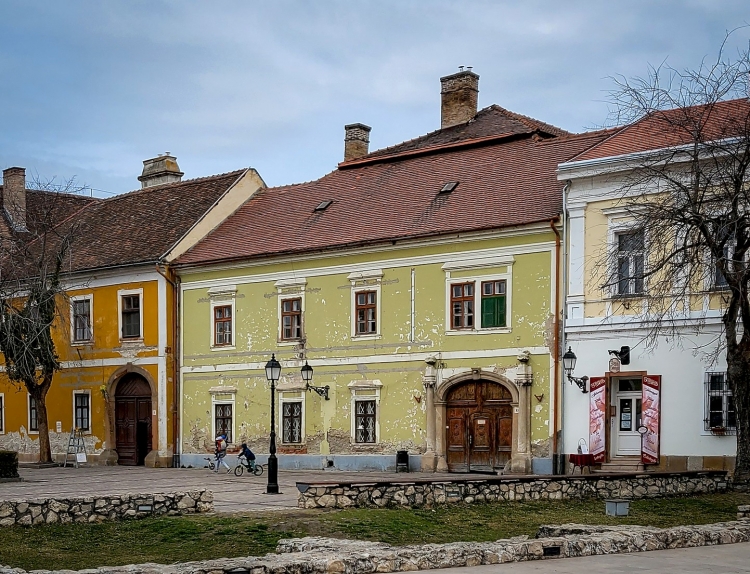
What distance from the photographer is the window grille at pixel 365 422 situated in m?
34.2

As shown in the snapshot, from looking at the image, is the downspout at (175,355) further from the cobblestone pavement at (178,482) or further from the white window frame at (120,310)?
the cobblestone pavement at (178,482)

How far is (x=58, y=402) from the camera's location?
139 feet

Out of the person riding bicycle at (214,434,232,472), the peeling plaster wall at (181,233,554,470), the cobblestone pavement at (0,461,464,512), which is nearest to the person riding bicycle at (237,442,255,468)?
the cobblestone pavement at (0,461,464,512)

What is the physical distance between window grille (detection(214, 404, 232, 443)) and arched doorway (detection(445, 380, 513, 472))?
335 inches

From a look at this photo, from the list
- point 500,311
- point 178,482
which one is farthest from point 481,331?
point 178,482

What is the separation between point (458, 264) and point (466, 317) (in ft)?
4.81

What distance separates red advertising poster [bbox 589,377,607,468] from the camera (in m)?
28.8

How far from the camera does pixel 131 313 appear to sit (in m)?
40.1

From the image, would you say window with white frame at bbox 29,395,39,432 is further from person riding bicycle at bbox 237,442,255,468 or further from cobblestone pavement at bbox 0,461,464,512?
person riding bicycle at bbox 237,442,255,468

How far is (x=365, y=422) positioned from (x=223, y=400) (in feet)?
19.2

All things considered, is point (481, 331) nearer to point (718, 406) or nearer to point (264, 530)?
point (718, 406)

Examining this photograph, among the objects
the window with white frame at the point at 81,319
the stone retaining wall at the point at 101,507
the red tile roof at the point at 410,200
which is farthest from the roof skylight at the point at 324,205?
the stone retaining wall at the point at 101,507

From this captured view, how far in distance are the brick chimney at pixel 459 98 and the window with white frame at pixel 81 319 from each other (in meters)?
14.0

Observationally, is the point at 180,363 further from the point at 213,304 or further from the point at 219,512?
the point at 219,512
